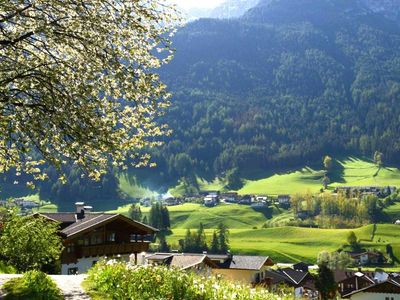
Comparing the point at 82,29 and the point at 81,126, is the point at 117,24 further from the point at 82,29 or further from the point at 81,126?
the point at 81,126

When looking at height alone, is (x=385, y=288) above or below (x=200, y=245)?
above

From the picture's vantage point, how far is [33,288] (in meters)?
17.0

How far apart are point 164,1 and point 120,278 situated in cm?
945

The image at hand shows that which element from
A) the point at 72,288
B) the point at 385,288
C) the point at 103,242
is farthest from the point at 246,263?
the point at 72,288

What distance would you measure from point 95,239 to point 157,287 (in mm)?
39049

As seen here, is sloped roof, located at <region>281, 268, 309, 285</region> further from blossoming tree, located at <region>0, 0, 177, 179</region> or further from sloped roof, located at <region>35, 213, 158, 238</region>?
blossoming tree, located at <region>0, 0, 177, 179</region>

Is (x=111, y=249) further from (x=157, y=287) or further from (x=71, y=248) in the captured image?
(x=157, y=287)

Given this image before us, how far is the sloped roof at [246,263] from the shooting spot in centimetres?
8869

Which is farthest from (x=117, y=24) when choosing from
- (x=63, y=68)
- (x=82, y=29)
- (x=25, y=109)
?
(x=25, y=109)

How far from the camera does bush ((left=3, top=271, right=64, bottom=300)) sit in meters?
16.4

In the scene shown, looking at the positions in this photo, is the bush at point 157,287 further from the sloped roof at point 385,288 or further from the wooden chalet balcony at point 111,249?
the sloped roof at point 385,288

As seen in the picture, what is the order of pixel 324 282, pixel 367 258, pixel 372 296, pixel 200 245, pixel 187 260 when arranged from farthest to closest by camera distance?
pixel 367 258, pixel 200 245, pixel 324 282, pixel 372 296, pixel 187 260

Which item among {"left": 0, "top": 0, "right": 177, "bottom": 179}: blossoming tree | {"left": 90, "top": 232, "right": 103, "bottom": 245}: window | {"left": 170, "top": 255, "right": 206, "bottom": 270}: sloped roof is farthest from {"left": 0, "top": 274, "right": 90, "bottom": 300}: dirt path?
{"left": 170, "top": 255, "right": 206, "bottom": 270}: sloped roof

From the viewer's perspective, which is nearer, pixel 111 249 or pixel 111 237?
pixel 111 249
